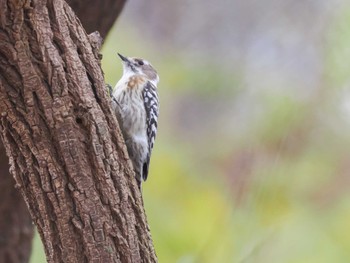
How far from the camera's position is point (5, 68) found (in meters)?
2.94

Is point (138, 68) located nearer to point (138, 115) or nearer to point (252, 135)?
point (138, 115)

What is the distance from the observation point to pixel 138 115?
482cm

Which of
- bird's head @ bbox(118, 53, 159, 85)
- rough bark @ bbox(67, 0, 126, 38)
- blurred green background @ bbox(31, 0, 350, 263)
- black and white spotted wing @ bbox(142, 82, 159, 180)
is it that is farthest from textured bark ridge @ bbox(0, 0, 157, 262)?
bird's head @ bbox(118, 53, 159, 85)

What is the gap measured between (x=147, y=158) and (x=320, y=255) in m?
1.86

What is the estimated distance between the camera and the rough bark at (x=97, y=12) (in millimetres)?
4465

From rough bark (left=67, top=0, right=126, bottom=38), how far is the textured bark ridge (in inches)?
54.3

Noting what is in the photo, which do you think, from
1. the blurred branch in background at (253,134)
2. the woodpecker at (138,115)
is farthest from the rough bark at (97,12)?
the blurred branch in background at (253,134)

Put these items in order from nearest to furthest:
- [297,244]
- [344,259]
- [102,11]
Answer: [102,11], [344,259], [297,244]

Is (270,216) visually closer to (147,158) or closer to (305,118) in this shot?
(305,118)

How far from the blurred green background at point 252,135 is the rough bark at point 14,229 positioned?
986 millimetres

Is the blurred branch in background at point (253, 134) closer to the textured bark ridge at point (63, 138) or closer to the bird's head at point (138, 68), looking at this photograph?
the bird's head at point (138, 68)

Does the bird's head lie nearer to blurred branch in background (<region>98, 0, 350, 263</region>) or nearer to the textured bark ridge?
blurred branch in background (<region>98, 0, 350, 263</region>)

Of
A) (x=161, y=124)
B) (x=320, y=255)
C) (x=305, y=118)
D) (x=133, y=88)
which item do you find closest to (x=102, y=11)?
(x=133, y=88)

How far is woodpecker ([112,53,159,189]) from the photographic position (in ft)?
15.4
